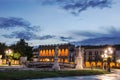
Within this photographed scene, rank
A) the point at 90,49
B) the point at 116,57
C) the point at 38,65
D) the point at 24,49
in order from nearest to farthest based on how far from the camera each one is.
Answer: the point at 38,65
the point at 24,49
the point at 116,57
the point at 90,49

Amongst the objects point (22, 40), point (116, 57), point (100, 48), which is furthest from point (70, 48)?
point (22, 40)

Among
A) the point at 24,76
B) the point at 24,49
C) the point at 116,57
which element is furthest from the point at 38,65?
the point at 116,57

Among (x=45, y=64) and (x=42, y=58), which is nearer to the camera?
(x=45, y=64)

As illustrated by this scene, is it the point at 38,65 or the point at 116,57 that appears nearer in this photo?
the point at 38,65

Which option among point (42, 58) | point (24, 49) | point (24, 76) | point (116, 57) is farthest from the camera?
point (42, 58)

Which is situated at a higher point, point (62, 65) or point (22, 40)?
point (22, 40)

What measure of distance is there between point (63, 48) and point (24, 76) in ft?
431

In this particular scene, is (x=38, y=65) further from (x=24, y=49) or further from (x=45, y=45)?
(x=45, y=45)

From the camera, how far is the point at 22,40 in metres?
124

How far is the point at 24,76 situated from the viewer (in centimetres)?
4000

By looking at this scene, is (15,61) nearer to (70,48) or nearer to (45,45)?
(70,48)

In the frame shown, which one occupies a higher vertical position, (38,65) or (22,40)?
(22,40)

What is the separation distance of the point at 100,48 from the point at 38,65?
66184 millimetres

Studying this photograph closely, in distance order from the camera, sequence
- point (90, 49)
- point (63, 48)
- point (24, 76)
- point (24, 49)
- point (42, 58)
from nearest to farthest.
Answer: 1. point (24, 76)
2. point (24, 49)
3. point (90, 49)
4. point (63, 48)
5. point (42, 58)
